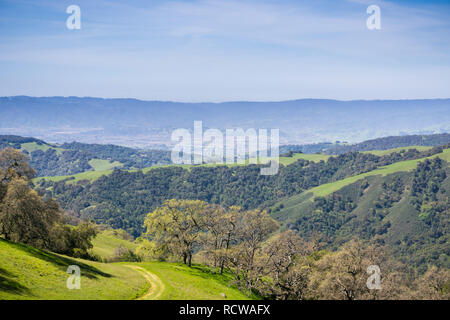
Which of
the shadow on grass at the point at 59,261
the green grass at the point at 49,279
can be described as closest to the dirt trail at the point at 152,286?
the green grass at the point at 49,279

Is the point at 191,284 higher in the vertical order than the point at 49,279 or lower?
lower

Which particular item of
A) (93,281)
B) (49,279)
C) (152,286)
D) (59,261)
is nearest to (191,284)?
(152,286)

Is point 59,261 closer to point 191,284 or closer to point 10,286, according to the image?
point 10,286

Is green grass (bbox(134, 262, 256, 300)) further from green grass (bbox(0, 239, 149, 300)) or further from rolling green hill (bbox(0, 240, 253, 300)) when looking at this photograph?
green grass (bbox(0, 239, 149, 300))

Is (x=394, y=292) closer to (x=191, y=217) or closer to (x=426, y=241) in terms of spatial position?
(x=191, y=217)

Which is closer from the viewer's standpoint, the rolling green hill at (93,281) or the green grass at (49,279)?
the green grass at (49,279)

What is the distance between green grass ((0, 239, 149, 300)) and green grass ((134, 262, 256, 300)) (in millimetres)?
3065

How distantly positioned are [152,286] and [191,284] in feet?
17.7

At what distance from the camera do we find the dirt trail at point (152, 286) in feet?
119

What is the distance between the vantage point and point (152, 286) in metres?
40.5

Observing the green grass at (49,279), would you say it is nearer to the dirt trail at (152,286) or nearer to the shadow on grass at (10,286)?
the shadow on grass at (10,286)

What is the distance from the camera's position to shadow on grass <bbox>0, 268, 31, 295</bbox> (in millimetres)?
27375
